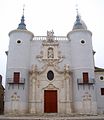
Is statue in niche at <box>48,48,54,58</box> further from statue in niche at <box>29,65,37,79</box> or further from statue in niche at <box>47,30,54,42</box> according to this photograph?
statue in niche at <box>29,65,37,79</box>

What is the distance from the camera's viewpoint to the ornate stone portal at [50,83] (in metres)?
29.6

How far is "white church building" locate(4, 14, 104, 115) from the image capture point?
1161 inches

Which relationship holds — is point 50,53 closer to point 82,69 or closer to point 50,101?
point 82,69

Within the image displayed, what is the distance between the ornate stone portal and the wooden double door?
0.03 meters

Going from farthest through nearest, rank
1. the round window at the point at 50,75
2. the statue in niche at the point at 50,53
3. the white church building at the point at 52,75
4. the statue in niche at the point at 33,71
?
1. the statue in niche at the point at 50,53
2. the round window at the point at 50,75
3. the statue in niche at the point at 33,71
4. the white church building at the point at 52,75

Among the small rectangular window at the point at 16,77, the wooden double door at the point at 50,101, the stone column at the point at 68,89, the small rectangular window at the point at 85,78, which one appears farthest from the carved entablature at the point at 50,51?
the wooden double door at the point at 50,101

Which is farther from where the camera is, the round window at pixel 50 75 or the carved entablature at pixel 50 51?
the carved entablature at pixel 50 51

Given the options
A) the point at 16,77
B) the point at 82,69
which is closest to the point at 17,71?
the point at 16,77

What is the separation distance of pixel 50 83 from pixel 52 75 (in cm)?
123

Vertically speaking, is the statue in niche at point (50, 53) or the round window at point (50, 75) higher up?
the statue in niche at point (50, 53)

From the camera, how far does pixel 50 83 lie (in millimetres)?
30641

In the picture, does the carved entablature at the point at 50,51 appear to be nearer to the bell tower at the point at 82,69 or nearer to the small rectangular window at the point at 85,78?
the bell tower at the point at 82,69

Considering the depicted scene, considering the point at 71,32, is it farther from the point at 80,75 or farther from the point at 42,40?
the point at 80,75

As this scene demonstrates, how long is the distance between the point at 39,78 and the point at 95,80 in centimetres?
821
